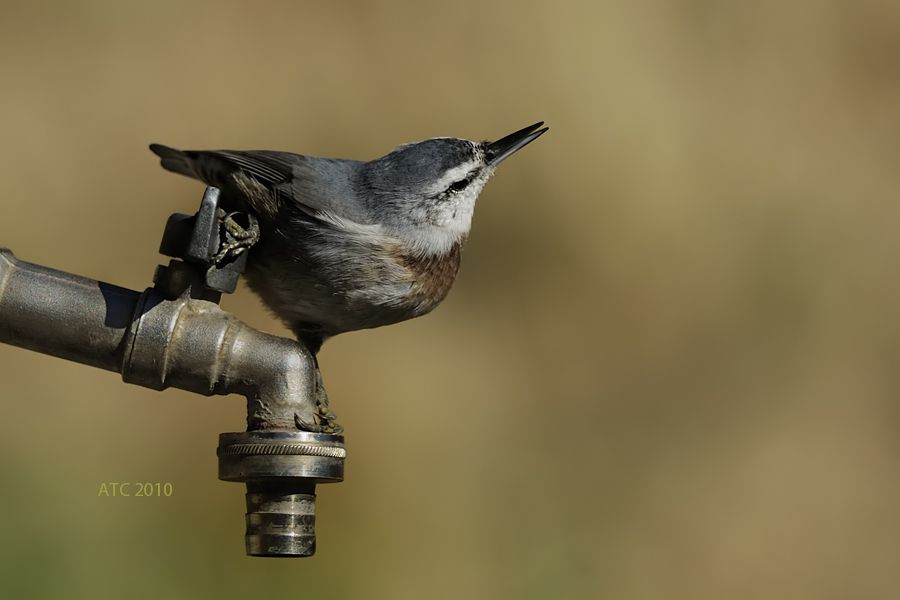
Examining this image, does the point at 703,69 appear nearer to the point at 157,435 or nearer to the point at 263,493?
the point at 157,435

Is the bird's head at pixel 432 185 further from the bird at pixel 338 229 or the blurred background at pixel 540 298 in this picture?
the blurred background at pixel 540 298

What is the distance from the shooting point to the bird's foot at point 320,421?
2.57 metres

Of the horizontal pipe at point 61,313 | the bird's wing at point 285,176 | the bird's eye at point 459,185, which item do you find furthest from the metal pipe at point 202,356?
the bird's eye at point 459,185

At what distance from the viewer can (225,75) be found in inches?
195

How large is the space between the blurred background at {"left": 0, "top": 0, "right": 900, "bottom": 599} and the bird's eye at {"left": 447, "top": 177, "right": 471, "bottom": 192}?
1.59m

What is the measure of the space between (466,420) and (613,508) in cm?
74

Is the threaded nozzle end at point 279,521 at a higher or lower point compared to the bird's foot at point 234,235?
lower

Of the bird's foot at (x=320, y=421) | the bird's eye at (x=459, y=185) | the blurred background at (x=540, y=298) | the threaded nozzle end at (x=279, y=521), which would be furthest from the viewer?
the blurred background at (x=540, y=298)

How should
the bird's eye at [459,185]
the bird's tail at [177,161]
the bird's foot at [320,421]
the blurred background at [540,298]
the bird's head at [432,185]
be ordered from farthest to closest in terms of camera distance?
the blurred background at [540,298] < the bird's eye at [459,185] < the bird's head at [432,185] < the bird's tail at [177,161] < the bird's foot at [320,421]

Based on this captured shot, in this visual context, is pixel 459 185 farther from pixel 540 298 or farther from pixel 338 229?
pixel 540 298

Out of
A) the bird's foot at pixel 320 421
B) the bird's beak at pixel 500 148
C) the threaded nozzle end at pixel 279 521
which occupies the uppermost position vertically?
the bird's beak at pixel 500 148

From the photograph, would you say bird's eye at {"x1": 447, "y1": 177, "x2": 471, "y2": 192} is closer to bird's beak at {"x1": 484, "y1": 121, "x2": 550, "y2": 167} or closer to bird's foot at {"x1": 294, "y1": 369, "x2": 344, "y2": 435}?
bird's beak at {"x1": 484, "y1": 121, "x2": 550, "y2": 167}

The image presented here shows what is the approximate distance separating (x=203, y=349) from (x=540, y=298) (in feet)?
9.07

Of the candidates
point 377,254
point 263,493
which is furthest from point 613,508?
point 263,493
